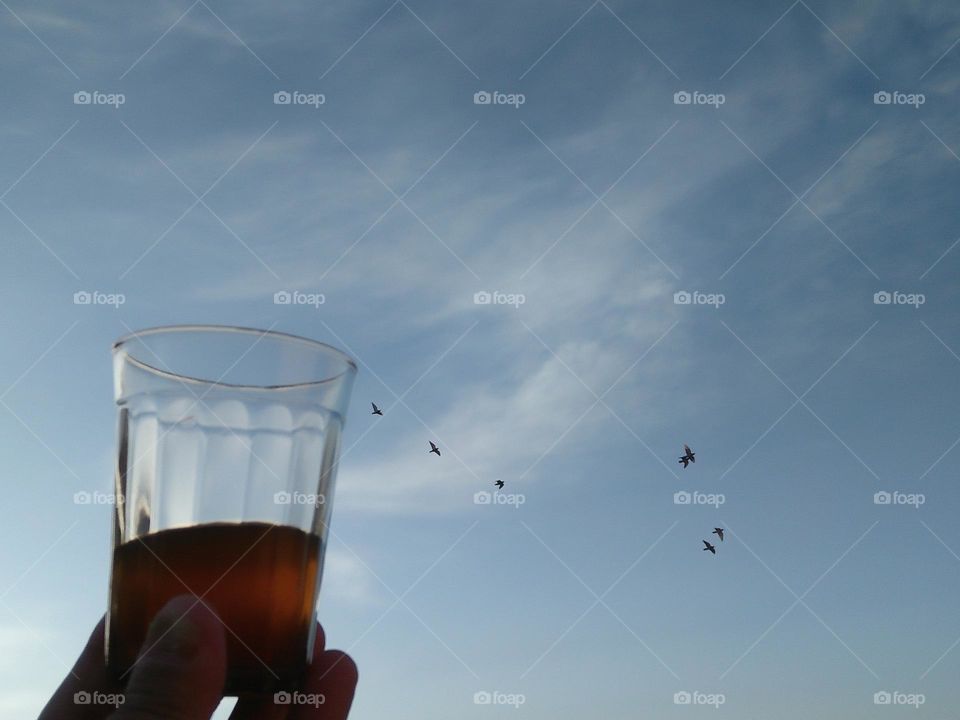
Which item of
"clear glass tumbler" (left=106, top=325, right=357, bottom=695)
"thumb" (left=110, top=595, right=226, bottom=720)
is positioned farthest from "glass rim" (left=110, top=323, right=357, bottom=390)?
"thumb" (left=110, top=595, right=226, bottom=720)

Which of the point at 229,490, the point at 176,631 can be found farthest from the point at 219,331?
the point at 176,631

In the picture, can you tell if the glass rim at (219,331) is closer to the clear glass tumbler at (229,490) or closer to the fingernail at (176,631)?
the clear glass tumbler at (229,490)

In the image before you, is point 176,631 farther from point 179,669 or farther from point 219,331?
point 219,331

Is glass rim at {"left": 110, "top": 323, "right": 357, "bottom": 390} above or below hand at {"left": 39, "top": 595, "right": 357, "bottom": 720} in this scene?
above

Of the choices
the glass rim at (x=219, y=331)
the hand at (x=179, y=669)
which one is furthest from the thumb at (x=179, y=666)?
the glass rim at (x=219, y=331)

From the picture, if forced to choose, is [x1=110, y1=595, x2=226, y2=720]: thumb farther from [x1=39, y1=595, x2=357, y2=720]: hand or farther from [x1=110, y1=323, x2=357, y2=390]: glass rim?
[x1=110, y1=323, x2=357, y2=390]: glass rim

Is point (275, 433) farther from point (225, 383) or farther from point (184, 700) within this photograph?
point (184, 700)
